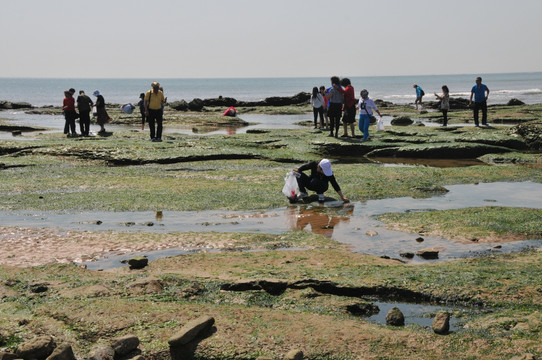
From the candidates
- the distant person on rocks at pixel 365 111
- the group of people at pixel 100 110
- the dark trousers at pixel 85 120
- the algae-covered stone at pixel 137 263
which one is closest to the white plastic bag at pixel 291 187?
the algae-covered stone at pixel 137 263

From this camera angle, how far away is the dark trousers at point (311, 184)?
47.5ft

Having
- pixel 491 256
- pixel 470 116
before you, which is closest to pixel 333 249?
pixel 491 256

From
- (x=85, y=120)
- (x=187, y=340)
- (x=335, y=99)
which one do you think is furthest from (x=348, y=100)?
(x=187, y=340)

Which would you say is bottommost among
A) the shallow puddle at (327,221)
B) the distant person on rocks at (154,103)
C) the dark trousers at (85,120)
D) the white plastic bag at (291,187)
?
Answer: the shallow puddle at (327,221)

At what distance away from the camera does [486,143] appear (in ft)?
75.1

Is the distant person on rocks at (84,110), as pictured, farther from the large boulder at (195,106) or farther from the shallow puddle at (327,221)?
the large boulder at (195,106)

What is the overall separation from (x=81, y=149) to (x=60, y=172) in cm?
318

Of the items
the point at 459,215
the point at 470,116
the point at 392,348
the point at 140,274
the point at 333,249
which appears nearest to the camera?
the point at 392,348

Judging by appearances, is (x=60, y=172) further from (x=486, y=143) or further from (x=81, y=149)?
(x=486, y=143)

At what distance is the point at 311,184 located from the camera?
1452 centimetres

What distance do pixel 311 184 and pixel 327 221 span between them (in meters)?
1.99

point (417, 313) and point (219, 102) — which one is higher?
point (219, 102)

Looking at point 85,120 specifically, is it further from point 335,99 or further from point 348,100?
point 348,100

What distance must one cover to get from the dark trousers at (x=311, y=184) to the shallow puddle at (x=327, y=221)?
1.24 ft
